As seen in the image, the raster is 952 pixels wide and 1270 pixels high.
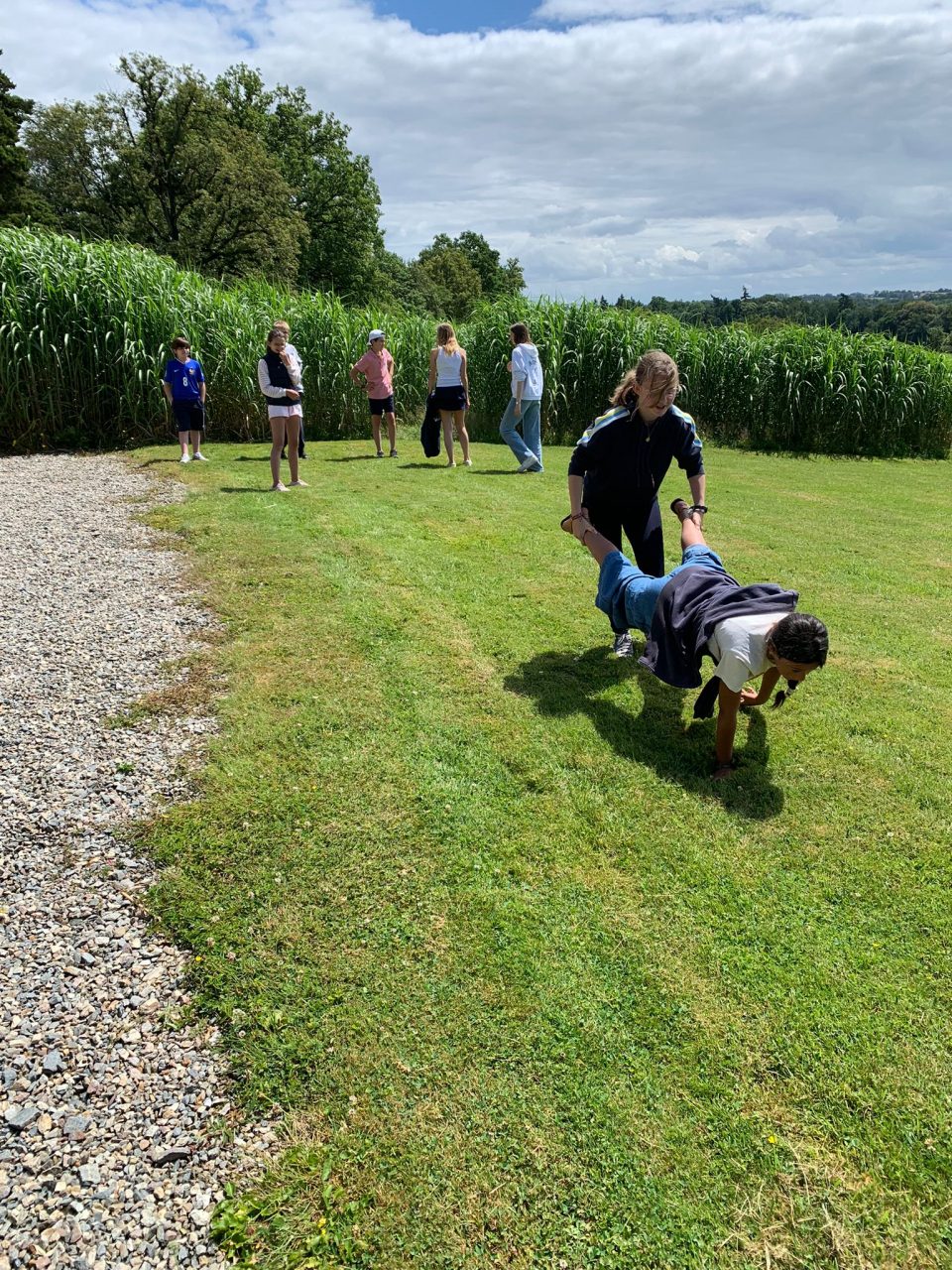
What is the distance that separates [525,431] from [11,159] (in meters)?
33.5

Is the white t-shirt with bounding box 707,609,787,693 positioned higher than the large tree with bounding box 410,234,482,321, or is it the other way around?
the large tree with bounding box 410,234,482,321

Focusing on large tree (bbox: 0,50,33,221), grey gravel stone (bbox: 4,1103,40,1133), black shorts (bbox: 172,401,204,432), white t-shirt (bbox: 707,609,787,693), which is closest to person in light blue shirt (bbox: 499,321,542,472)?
black shorts (bbox: 172,401,204,432)

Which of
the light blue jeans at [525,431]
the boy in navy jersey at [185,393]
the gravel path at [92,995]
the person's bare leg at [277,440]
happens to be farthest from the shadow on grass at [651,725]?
the boy in navy jersey at [185,393]

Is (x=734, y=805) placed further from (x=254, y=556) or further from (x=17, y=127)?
(x=17, y=127)

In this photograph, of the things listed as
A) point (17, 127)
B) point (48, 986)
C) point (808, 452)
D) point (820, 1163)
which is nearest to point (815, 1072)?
point (820, 1163)

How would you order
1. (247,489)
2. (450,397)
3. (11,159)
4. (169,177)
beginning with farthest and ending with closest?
(169,177), (11,159), (450,397), (247,489)

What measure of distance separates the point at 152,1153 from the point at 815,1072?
6.15ft

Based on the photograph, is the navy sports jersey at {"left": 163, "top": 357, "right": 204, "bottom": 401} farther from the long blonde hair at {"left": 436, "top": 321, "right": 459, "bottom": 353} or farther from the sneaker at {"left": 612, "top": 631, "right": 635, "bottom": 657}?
the sneaker at {"left": 612, "top": 631, "right": 635, "bottom": 657}

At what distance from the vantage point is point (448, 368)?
10.1 meters

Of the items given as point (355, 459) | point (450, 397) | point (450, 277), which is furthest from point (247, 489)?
point (450, 277)

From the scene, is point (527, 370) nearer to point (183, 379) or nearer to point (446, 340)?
point (446, 340)

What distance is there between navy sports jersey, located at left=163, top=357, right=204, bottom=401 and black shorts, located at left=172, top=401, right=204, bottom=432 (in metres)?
0.07

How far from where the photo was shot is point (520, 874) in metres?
2.99

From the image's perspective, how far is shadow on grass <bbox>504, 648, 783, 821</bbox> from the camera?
352 centimetres
